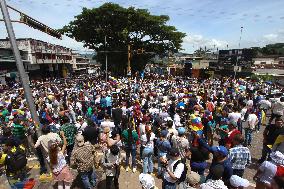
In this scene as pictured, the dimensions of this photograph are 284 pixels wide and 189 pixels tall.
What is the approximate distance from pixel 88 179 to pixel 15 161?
1.83m

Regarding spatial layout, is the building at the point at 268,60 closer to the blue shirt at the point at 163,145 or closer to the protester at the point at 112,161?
the blue shirt at the point at 163,145

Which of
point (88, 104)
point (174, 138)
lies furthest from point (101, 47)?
point (174, 138)

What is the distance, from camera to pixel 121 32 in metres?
38.7

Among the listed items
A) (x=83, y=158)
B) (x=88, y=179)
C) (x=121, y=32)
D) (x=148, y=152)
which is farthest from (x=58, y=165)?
(x=121, y=32)

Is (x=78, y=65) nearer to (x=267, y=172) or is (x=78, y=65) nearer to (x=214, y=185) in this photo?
(x=267, y=172)

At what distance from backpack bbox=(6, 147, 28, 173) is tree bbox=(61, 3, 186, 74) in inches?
1353

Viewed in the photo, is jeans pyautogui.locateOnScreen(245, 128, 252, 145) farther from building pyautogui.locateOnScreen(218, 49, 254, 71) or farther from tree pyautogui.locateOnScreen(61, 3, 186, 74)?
building pyautogui.locateOnScreen(218, 49, 254, 71)

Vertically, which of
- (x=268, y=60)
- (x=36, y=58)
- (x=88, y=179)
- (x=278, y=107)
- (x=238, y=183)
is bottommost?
(x=88, y=179)

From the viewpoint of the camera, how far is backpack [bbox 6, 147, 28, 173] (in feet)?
19.0

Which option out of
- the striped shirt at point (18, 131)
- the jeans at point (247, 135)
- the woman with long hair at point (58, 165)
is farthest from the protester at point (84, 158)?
the jeans at point (247, 135)

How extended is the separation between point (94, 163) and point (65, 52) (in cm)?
7810

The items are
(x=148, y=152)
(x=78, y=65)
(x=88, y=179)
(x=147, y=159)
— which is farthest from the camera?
(x=78, y=65)

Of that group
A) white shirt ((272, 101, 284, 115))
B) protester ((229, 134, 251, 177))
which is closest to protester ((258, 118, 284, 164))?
protester ((229, 134, 251, 177))

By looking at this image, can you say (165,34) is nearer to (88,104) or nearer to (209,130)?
(88,104)
